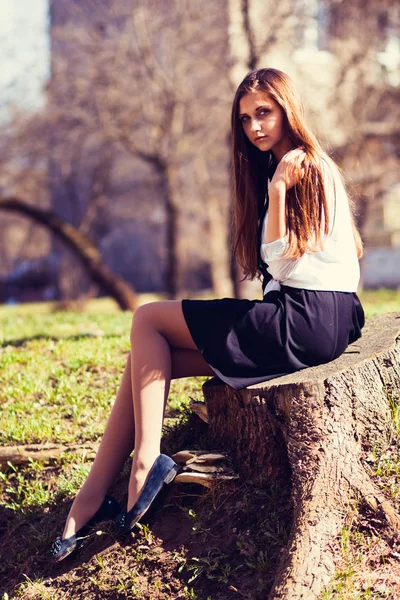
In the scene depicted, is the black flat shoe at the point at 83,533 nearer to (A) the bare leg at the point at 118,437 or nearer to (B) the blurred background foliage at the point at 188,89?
(A) the bare leg at the point at 118,437

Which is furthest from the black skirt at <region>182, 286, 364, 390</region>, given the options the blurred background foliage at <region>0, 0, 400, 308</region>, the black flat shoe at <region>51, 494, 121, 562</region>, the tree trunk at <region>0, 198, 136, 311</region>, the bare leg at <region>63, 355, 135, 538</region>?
the tree trunk at <region>0, 198, 136, 311</region>

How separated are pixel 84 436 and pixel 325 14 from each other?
34.9 ft

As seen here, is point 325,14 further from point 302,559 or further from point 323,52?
point 302,559

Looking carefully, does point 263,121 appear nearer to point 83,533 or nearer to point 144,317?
point 144,317

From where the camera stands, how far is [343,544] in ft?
9.15

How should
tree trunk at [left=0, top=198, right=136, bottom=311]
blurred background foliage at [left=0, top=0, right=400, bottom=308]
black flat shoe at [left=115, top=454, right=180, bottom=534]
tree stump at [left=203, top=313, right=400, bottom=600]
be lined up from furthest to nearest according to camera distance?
tree trunk at [left=0, top=198, right=136, bottom=311] < blurred background foliage at [left=0, top=0, right=400, bottom=308] < black flat shoe at [left=115, top=454, right=180, bottom=534] < tree stump at [left=203, top=313, right=400, bottom=600]

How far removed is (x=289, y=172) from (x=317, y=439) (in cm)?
114

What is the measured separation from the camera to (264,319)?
3178mm

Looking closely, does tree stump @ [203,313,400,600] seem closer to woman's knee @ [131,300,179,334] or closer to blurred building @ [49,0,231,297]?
woman's knee @ [131,300,179,334]

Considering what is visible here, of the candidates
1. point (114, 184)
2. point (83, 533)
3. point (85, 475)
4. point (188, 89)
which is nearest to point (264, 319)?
point (83, 533)

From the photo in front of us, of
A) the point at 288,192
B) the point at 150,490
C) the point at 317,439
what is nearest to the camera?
the point at 317,439

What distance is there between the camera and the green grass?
9.55 feet

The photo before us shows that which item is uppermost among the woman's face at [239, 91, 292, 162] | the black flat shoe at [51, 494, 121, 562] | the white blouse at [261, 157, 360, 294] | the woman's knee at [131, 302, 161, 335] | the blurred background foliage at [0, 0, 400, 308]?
the blurred background foliage at [0, 0, 400, 308]

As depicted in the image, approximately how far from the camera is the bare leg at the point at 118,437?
11.1 feet
